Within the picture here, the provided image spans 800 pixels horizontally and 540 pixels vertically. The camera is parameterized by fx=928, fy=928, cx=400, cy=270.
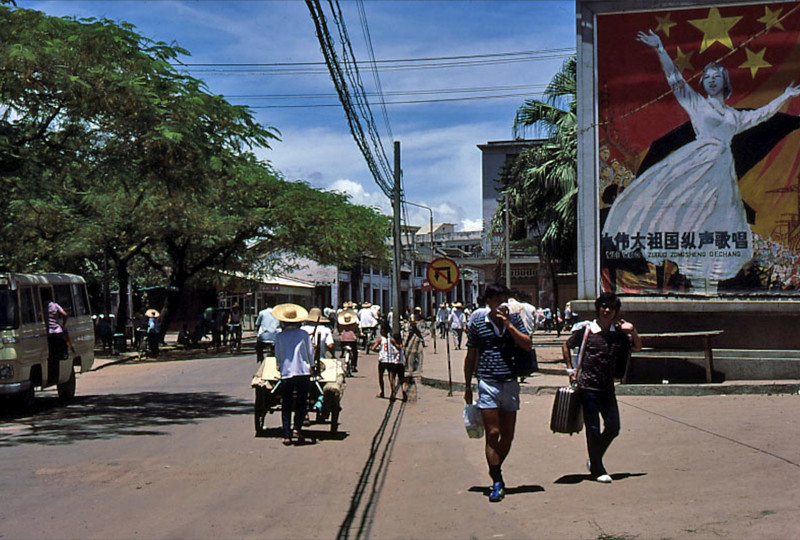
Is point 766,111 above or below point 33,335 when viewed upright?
above

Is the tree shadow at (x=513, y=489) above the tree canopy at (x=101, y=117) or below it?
below

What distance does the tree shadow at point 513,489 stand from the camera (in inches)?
316

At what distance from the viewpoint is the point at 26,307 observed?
14.7m

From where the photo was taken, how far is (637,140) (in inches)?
726

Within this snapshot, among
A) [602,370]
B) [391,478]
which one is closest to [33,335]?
[391,478]

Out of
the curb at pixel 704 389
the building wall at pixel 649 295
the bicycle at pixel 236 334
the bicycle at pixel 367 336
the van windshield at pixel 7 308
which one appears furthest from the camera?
the bicycle at pixel 236 334

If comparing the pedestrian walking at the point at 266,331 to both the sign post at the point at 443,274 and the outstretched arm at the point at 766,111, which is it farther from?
the outstretched arm at the point at 766,111

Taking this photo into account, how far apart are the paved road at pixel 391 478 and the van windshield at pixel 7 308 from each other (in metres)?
1.46

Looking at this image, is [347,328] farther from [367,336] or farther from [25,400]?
[367,336]

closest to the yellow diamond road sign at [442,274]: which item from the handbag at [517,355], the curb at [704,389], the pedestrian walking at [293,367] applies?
the curb at [704,389]

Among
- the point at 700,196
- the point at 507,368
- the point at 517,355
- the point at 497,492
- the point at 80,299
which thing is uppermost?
the point at 700,196

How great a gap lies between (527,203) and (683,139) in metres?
13.2

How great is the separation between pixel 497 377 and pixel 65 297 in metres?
11.7

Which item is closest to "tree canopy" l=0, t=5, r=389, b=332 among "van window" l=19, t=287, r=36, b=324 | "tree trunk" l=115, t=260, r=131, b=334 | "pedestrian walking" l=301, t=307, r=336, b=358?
"van window" l=19, t=287, r=36, b=324
